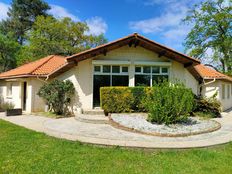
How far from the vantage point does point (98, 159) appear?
6254 mm

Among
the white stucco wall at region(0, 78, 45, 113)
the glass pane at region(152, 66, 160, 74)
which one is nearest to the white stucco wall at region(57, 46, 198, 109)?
the glass pane at region(152, 66, 160, 74)

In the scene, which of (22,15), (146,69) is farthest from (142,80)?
(22,15)

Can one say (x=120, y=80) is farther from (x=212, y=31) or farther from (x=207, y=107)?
(x=212, y=31)

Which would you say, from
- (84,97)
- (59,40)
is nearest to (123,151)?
(84,97)

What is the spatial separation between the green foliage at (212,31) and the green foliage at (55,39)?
19.1 m

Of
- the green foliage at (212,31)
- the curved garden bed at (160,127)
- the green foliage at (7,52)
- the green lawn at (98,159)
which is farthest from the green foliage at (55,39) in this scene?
the green lawn at (98,159)

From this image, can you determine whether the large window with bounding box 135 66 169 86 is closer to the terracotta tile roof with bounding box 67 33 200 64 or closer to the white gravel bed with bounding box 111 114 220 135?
the terracotta tile roof with bounding box 67 33 200 64

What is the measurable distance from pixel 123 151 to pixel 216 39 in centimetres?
3569

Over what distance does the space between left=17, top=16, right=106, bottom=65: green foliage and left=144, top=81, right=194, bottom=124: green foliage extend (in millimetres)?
29797

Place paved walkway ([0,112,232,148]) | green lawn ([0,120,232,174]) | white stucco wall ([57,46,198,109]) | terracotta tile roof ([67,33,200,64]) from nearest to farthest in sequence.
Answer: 1. green lawn ([0,120,232,174])
2. paved walkway ([0,112,232,148])
3. terracotta tile roof ([67,33,200,64])
4. white stucco wall ([57,46,198,109])

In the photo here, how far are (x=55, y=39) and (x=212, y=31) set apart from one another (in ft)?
91.8

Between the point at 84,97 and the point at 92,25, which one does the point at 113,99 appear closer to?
the point at 84,97

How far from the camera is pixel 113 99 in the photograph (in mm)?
13922

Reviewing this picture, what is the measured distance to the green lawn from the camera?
557cm
